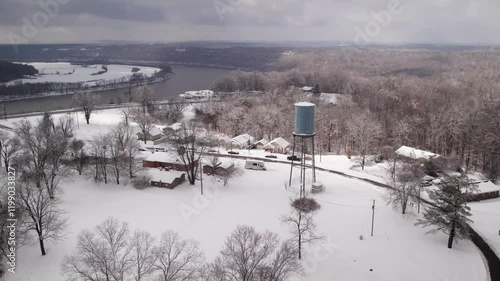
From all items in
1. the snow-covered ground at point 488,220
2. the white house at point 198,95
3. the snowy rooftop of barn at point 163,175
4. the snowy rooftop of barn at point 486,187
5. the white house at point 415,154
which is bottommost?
the snow-covered ground at point 488,220

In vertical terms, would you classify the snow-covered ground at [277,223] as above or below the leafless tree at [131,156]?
below

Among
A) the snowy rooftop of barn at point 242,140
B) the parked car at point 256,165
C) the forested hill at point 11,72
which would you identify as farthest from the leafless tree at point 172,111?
the forested hill at point 11,72

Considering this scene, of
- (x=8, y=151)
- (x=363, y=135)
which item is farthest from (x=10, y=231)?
(x=363, y=135)

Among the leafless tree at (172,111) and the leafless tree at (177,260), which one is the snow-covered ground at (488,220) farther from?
the leafless tree at (172,111)

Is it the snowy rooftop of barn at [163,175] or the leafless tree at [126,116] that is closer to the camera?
the snowy rooftop of barn at [163,175]

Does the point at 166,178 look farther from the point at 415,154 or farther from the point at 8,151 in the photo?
the point at 415,154

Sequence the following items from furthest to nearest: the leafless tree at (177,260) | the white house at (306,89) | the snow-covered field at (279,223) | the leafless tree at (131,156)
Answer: the white house at (306,89) < the leafless tree at (131,156) < the snow-covered field at (279,223) < the leafless tree at (177,260)
